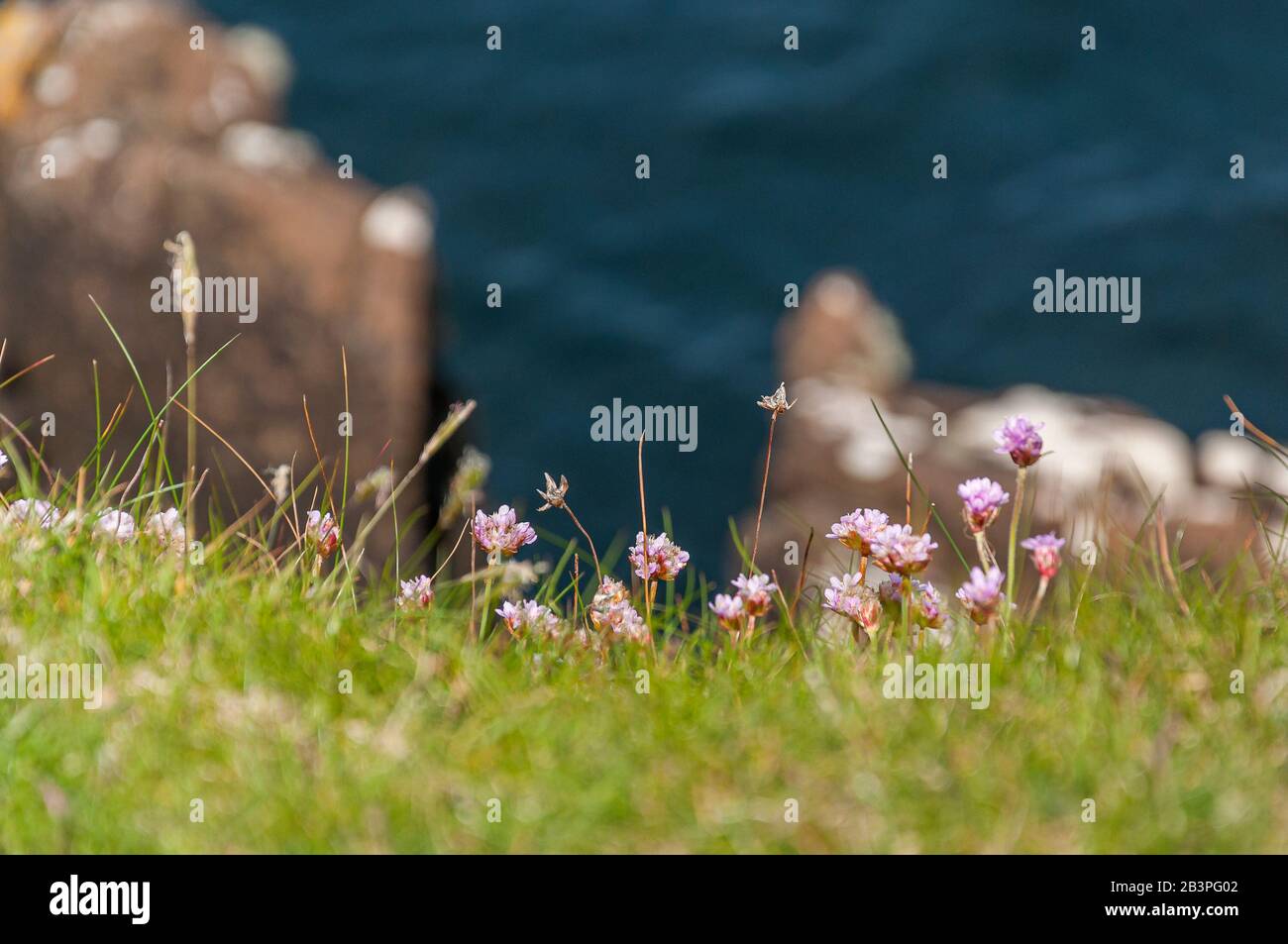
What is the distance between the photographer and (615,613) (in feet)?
13.0

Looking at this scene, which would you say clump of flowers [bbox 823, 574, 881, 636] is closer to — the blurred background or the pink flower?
the pink flower

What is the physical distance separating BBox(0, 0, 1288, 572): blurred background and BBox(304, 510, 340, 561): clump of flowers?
2058 cm

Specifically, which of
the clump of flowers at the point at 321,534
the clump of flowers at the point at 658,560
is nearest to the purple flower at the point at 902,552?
the clump of flowers at the point at 658,560

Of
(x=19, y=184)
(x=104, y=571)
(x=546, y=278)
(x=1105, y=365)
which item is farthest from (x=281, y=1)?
(x=104, y=571)

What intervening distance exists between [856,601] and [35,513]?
7.87ft

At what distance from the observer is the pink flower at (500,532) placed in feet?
13.9

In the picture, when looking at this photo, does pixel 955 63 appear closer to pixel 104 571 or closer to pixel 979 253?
pixel 979 253

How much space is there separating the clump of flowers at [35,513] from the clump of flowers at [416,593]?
0.98 metres

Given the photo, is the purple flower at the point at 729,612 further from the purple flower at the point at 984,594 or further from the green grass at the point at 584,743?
the purple flower at the point at 984,594

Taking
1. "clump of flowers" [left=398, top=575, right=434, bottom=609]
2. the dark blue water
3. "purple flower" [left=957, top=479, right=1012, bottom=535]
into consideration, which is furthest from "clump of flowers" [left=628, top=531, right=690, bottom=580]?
the dark blue water

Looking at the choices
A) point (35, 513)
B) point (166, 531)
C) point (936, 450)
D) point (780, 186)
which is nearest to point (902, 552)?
point (166, 531)

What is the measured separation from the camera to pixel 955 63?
32562 mm

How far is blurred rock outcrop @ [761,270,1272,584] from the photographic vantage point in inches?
637
